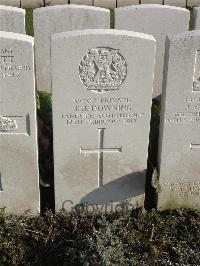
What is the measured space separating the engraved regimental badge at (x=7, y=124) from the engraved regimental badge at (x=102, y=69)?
773 mm

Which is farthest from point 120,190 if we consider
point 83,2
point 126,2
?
point 126,2

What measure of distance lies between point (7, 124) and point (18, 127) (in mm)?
107

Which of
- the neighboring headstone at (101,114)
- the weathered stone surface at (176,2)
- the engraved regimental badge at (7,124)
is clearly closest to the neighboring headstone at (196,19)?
the neighboring headstone at (101,114)

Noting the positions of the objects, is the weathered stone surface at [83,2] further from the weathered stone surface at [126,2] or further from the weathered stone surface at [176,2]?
the weathered stone surface at [176,2]

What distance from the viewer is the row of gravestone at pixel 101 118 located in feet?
14.1

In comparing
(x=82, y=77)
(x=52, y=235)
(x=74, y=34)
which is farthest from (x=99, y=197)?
(x=74, y=34)

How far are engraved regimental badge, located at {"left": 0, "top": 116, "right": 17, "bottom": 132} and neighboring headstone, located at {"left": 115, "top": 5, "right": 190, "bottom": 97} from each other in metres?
2.05

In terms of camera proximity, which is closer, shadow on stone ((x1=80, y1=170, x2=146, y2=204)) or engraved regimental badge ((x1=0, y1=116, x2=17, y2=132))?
engraved regimental badge ((x1=0, y1=116, x2=17, y2=132))

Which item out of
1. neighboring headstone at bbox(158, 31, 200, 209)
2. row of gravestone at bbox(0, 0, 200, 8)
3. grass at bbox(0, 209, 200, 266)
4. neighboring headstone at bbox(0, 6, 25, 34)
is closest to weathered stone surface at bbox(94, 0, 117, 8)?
row of gravestone at bbox(0, 0, 200, 8)

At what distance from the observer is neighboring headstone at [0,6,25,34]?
5.88m

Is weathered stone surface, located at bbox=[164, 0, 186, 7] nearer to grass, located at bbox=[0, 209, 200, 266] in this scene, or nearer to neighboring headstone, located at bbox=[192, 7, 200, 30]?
neighboring headstone, located at bbox=[192, 7, 200, 30]

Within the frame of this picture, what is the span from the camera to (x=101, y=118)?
465 centimetres

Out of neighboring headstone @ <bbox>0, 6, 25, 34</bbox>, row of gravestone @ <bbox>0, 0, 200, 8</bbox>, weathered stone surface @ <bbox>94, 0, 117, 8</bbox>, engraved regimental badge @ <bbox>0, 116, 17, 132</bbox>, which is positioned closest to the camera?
engraved regimental badge @ <bbox>0, 116, 17, 132</bbox>

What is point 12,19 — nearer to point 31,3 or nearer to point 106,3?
point 31,3
